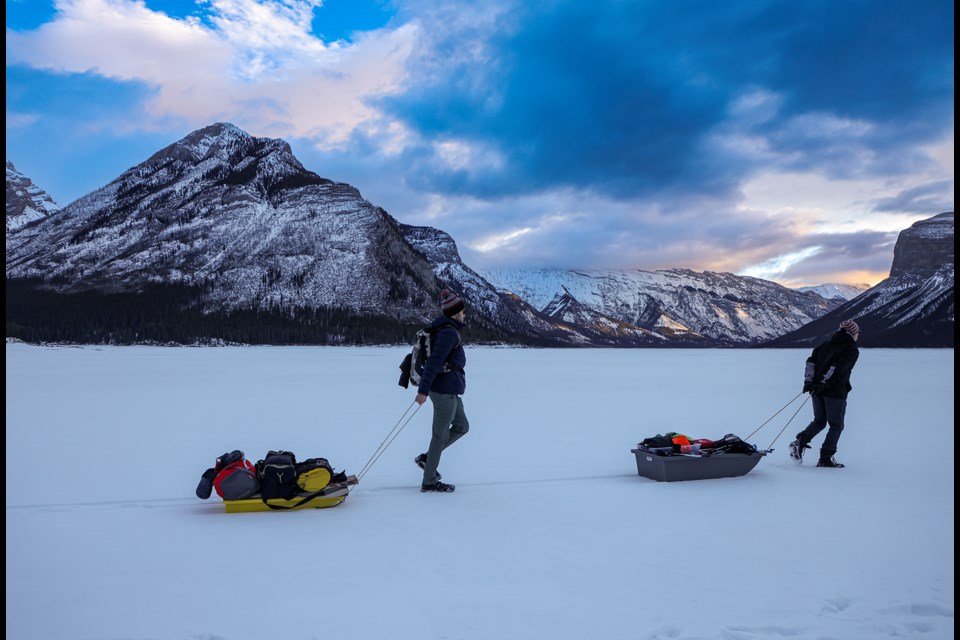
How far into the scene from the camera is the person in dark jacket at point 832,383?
31.0ft

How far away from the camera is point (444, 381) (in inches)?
308

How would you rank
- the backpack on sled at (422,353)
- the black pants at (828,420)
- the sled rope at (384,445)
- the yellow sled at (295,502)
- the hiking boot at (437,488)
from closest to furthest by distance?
the yellow sled at (295,502) → the backpack on sled at (422,353) → the hiking boot at (437,488) → the sled rope at (384,445) → the black pants at (828,420)

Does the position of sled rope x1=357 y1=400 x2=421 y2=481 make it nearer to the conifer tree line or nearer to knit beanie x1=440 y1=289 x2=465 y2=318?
knit beanie x1=440 y1=289 x2=465 y2=318

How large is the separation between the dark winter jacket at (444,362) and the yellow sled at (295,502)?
144 cm

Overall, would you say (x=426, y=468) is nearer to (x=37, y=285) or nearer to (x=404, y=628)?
(x=404, y=628)

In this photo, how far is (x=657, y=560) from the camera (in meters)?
5.49

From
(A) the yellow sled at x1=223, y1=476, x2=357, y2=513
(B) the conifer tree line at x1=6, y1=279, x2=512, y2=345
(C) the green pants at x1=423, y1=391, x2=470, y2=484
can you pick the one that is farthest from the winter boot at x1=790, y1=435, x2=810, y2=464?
(B) the conifer tree line at x1=6, y1=279, x2=512, y2=345

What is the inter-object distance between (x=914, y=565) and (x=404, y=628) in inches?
167

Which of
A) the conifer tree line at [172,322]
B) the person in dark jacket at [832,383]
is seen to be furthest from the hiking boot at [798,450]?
the conifer tree line at [172,322]

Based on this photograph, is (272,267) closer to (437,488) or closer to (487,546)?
(437,488)

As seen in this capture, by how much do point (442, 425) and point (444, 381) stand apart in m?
0.55

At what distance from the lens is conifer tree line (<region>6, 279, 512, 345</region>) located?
415ft

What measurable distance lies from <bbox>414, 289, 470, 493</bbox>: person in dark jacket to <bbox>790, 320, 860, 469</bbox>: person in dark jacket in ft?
17.6

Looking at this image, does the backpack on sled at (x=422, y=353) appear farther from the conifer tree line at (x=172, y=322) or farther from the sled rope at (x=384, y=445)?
the conifer tree line at (x=172, y=322)
